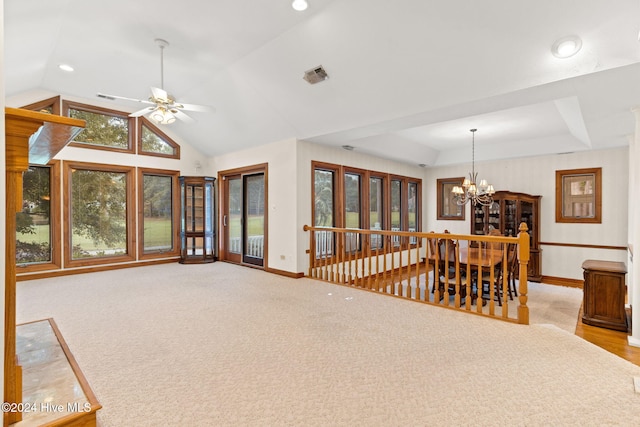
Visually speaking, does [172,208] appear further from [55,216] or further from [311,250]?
[311,250]

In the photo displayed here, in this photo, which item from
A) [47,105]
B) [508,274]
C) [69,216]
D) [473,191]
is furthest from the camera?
[473,191]

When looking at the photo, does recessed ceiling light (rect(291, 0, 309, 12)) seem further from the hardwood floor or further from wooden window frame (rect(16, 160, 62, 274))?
wooden window frame (rect(16, 160, 62, 274))

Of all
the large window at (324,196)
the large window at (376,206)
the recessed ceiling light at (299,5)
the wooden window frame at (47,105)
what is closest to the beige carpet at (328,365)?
the large window at (324,196)

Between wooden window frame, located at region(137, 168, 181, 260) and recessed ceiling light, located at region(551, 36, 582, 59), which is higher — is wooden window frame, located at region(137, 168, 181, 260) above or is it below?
below

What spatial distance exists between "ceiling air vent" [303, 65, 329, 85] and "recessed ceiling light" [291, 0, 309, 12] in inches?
30.8

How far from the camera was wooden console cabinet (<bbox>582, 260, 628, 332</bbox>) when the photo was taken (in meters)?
3.87

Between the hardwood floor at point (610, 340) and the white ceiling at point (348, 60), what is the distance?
2633 mm

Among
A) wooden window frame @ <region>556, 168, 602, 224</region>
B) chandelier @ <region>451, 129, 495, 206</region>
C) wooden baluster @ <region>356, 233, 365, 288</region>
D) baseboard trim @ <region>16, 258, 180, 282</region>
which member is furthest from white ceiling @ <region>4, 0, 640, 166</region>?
baseboard trim @ <region>16, 258, 180, 282</region>

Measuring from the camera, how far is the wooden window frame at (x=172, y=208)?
6.50 metres

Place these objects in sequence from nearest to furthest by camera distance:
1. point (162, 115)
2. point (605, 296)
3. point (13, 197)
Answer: point (13, 197)
point (162, 115)
point (605, 296)

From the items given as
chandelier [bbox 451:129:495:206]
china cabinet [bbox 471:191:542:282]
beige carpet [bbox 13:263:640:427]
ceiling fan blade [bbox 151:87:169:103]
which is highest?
ceiling fan blade [bbox 151:87:169:103]

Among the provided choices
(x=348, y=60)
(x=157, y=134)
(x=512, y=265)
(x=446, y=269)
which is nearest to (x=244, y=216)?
(x=157, y=134)

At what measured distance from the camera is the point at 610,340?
358 centimetres

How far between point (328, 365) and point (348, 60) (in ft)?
10.7
